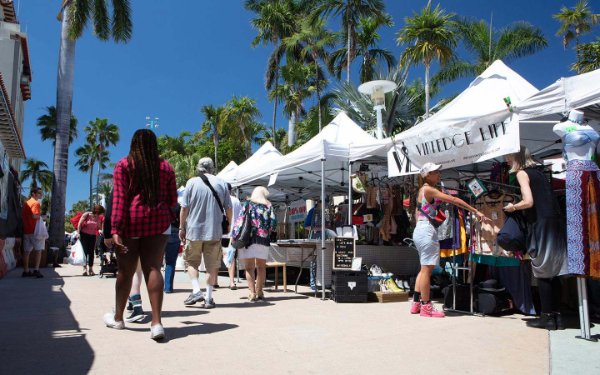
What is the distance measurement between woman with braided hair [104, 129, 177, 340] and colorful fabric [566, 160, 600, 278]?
3721 mm

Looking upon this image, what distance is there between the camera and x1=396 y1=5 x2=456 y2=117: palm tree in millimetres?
21413

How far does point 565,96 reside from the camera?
191 inches

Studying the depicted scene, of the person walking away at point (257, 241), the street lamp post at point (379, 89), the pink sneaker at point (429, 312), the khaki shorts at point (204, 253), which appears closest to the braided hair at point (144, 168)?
the khaki shorts at point (204, 253)

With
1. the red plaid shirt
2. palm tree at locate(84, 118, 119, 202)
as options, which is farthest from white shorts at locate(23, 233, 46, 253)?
palm tree at locate(84, 118, 119, 202)

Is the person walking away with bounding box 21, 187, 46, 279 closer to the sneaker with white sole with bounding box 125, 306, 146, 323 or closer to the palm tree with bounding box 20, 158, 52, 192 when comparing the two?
the sneaker with white sole with bounding box 125, 306, 146, 323

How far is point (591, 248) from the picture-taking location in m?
4.32

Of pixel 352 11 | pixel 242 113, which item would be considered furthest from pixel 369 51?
pixel 242 113

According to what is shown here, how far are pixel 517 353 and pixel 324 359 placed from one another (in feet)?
5.11

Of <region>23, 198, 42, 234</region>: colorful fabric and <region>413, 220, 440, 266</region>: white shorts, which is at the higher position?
<region>23, 198, 42, 234</region>: colorful fabric

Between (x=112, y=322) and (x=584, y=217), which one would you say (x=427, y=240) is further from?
(x=112, y=322)

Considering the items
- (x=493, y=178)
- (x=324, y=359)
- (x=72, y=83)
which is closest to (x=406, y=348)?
(x=324, y=359)

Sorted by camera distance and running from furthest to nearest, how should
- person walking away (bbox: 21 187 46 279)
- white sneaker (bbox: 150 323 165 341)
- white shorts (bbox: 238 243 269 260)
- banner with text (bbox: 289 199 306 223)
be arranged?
banner with text (bbox: 289 199 306 223) < person walking away (bbox: 21 187 46 279) < white shorts (bbox: 238 243 269 260) < white sneaker (bbox: 150 323 165 341)

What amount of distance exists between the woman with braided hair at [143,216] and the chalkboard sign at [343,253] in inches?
141

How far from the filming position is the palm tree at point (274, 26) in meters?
35.8
